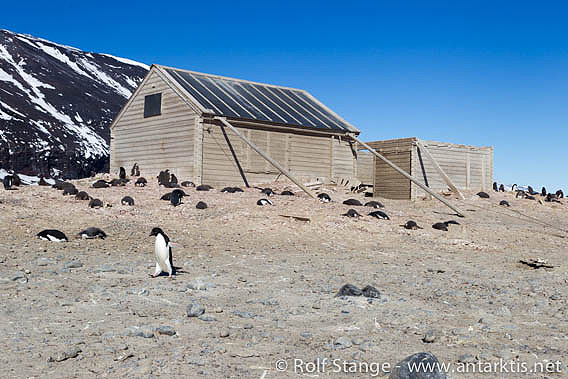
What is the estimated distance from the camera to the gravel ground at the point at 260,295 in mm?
5309

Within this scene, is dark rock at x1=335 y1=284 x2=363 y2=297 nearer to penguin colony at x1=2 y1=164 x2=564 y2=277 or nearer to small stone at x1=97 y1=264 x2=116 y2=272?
penguin colony at x1=2 y1=164 x2=564 y2=277

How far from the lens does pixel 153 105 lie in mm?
27578

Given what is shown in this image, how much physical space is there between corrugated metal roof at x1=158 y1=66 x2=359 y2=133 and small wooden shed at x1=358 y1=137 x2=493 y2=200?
3.60 meters

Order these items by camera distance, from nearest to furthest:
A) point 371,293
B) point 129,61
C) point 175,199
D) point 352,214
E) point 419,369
Result: point 419,369 → point 371,293 → point 352,214 → point 175,199 → point 129,61

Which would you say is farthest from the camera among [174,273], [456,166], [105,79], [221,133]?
[105,79]

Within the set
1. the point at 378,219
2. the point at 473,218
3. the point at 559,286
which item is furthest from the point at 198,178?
the point at 559,286

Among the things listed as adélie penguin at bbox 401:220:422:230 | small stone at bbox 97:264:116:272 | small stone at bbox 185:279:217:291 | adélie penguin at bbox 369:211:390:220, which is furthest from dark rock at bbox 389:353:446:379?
adélie penguin at bbox 369:211:390:220

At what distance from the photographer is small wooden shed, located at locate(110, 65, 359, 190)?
2511 cm

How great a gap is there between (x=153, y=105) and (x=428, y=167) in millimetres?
14347

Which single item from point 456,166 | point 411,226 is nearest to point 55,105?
point 456,166

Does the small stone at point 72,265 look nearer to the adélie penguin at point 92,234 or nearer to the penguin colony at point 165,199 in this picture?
the penguin colony at point 165,199

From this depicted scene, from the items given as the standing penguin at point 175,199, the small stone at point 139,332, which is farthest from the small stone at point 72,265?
the standing penguin at point 175,199

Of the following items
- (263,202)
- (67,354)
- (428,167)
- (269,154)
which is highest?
(269,154)

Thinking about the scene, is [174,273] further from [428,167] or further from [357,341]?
[428,167]
